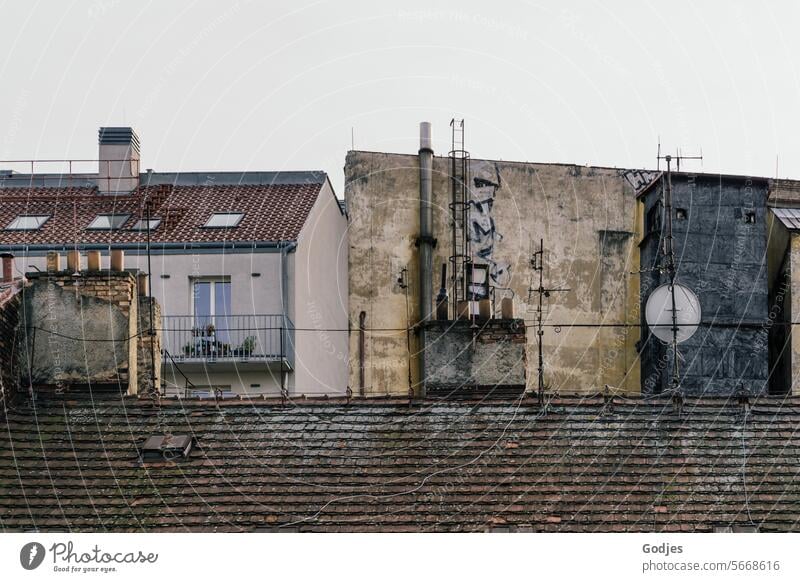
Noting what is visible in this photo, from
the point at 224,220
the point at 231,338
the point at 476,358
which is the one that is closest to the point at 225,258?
the point at 224,220

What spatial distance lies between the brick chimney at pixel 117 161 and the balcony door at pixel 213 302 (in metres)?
5.30

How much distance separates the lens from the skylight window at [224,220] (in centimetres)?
3928

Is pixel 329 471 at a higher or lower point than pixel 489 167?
lower

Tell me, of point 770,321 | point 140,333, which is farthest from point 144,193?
point 140,333

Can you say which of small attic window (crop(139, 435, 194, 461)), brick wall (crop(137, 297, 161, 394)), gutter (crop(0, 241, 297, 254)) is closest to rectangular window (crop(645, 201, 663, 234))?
gutter (crop(0, 241, 297, 254))

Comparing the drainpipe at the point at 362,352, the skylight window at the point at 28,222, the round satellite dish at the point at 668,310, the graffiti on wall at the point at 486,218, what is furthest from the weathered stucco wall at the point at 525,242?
the round satellite dish at the point at 668,310

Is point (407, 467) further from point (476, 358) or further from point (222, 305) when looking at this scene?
point (222, 305)

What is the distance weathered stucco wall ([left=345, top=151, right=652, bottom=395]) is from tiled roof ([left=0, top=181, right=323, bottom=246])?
3.42 meters

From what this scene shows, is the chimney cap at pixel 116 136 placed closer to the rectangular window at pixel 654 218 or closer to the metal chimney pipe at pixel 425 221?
the metal chimney pipe at pixel 425 221

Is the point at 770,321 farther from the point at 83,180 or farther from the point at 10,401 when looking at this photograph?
the point at 10,401

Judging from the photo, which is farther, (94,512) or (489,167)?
(489,167)

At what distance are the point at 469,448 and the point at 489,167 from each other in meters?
24.7

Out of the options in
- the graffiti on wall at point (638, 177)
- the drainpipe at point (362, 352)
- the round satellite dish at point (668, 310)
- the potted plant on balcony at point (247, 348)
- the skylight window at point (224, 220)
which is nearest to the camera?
the round satellite dish at point (668, 310)

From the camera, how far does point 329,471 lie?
63.9 ft
